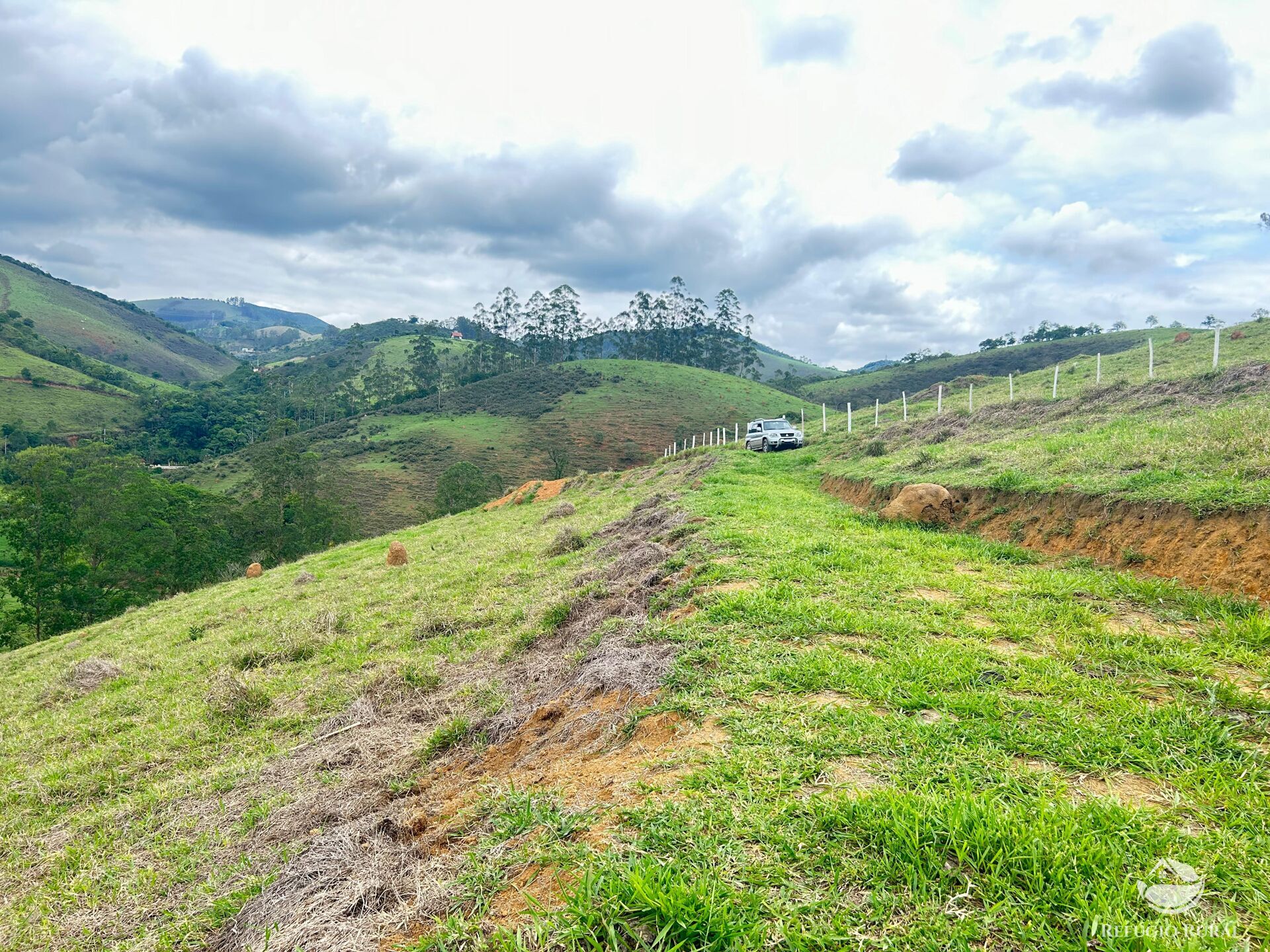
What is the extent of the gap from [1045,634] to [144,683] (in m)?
12.8

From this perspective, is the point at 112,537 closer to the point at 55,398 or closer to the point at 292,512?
the point at 292,512

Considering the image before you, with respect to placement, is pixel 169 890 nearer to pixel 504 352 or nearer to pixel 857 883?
pixel 857 883

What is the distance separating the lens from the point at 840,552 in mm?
7633

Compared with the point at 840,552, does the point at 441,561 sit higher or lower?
lower

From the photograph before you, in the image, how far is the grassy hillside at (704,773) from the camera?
2264mm

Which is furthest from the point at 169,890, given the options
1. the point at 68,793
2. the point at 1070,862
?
the point at 1070,862

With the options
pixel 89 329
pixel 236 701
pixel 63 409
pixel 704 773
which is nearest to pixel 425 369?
pixel 63 409

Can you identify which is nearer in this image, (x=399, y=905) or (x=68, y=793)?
(x=399, y=905)

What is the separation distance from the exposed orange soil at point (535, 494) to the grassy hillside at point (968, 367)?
73.5 m

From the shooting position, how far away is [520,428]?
278 feet

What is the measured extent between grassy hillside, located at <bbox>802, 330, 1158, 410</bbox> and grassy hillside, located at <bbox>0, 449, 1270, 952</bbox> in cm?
9370

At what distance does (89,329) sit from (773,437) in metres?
226

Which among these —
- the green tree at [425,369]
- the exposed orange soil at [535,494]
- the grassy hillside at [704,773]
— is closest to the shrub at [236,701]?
the grassy hillside at [704,773]
